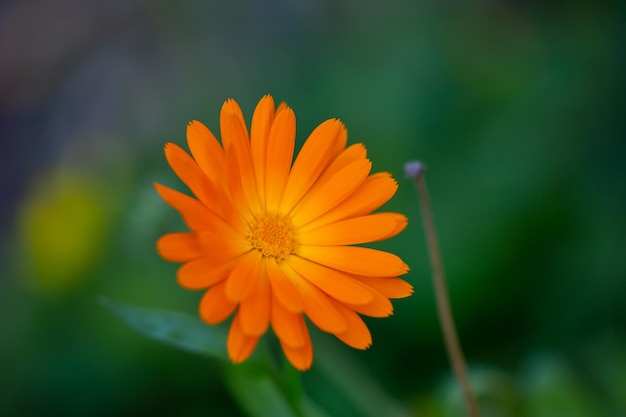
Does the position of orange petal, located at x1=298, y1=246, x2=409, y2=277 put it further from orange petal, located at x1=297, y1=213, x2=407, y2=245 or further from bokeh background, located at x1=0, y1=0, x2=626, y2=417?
bokeh background, located at x1=0, y1=0, x2=626, y2=417

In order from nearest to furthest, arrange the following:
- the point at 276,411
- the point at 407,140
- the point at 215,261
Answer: the point at 215,261, the point at 276,411, the point at 407,140

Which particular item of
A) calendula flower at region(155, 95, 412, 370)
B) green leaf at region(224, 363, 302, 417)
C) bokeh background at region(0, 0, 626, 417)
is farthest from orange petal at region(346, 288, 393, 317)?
bokeh background at region(0, 0, 626, 417)

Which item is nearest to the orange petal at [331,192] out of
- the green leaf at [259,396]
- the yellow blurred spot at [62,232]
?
the green leaf at [259,396]

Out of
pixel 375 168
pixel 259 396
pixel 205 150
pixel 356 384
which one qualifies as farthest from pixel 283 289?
pixel 375 168

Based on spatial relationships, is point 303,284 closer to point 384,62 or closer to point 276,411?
point 276,411

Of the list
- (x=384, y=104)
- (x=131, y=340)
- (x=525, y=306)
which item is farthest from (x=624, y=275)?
(x=131, y=340)

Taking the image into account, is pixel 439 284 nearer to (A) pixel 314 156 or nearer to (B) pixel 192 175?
(A) pixel 314 156

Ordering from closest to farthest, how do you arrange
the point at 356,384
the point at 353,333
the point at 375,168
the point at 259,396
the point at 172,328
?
the point at 353,333
the point at 172,328
the point at 259,396
the point at 356,384
the point at 375,168
